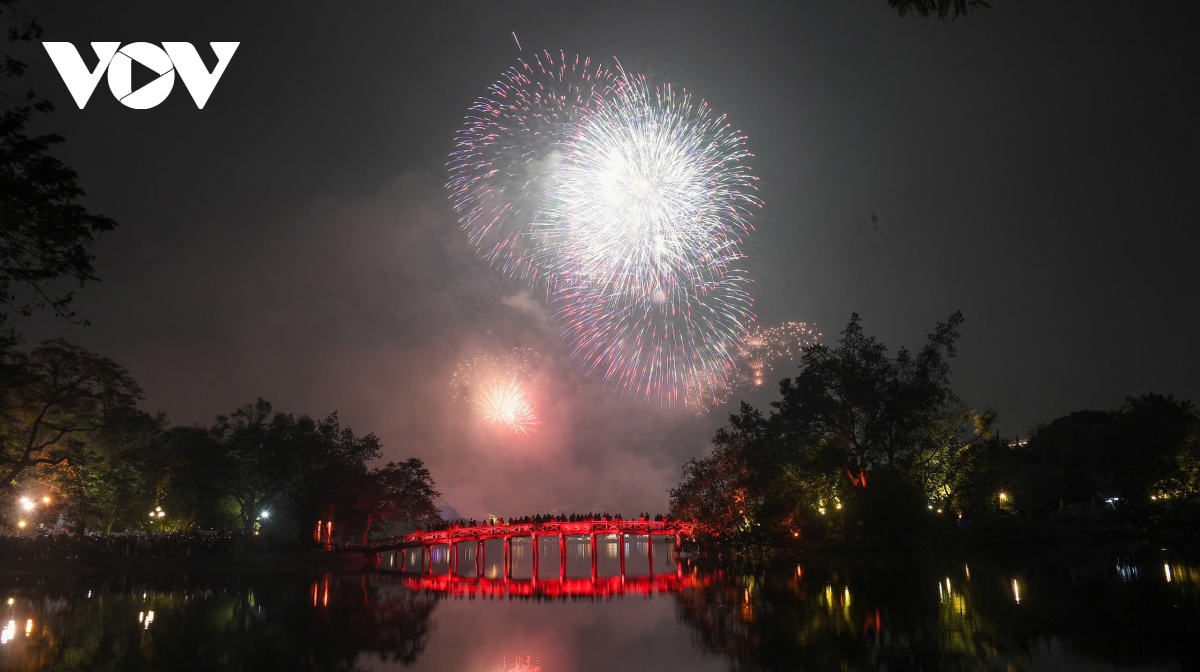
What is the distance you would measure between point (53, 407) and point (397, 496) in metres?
26.6

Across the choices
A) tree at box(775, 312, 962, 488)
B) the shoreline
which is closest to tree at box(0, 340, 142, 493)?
the shoreline

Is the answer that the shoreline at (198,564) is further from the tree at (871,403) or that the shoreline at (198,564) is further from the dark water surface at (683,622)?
the tree at (871,403)

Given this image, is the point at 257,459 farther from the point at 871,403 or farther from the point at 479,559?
the point at 871,403

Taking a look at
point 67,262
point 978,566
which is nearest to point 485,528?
point 978,566

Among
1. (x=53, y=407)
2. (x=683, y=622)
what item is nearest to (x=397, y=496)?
(x=53, y=407)

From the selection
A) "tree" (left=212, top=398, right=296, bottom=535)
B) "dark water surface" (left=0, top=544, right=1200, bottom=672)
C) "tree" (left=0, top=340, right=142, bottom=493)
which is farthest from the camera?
"tree" (left=212, top=398, right=296, bottom=535)

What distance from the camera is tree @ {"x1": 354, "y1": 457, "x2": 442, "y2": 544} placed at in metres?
57.0

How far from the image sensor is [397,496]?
57.7 m

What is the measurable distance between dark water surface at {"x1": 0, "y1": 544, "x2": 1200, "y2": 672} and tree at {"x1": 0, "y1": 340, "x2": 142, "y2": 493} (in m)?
6.14

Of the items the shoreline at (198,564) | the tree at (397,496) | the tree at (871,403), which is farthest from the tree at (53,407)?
the tree at (871,403)

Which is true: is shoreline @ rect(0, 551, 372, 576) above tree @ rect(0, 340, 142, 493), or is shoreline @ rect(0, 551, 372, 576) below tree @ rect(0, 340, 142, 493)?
below

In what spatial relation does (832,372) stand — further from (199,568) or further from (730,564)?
(199,568)

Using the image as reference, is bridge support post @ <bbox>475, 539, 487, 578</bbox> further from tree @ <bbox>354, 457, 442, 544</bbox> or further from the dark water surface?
the dark water surface

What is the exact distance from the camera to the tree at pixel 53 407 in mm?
33469
